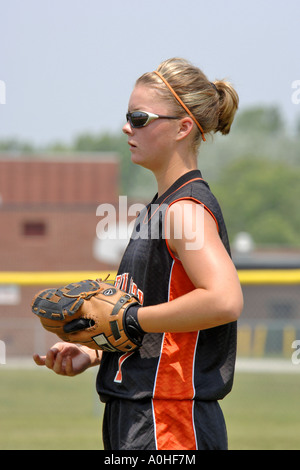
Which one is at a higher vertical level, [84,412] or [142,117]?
[142,117]

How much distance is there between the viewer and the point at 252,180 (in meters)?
58.6

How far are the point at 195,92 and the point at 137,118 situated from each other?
0.21 m

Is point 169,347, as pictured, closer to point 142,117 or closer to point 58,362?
point 58,362

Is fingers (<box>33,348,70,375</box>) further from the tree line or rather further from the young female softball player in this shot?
the tree line

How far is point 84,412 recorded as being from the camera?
7.75 metres

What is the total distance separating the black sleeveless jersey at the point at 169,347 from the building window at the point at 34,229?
3290cm

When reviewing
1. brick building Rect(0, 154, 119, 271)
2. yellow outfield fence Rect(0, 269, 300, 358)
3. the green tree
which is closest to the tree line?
the green tree

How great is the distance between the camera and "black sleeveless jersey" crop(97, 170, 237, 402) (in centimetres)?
221

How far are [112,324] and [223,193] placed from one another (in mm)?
56149

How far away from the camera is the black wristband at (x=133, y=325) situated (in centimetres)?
217

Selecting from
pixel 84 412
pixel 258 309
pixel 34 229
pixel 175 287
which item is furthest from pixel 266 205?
pixel 175 287

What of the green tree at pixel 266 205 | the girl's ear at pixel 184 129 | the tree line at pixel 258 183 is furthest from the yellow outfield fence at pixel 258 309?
the green tree at pixel 266 205
